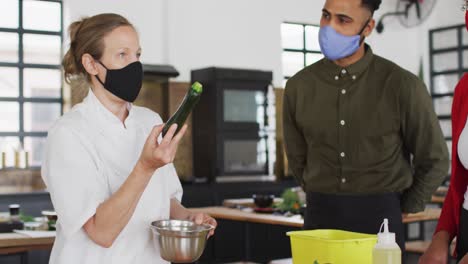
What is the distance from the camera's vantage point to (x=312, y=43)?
1155 cm

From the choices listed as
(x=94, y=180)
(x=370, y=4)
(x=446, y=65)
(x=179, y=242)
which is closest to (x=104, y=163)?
(x=94, y=180)

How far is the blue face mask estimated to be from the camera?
9.38 ft

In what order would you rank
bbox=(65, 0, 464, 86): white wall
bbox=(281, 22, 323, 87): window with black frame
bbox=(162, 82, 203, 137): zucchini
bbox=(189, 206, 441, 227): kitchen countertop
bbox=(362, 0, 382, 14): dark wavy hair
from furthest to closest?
bbox=(281, 22, 323, 87): window with black frame
bbox=(65, 0, 464, 86): white wall
bbox=(189, 206, 441, 227): kitchen countertop
bbox=(362, 0, 382, 14): dark wavy hair
bbox=(162, 82, 203, 137): zucchini

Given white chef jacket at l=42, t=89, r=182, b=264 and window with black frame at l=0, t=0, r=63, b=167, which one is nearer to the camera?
white chef jacket at l=42, t=89, r=182, b=264

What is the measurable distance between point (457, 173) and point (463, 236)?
197 millimetres

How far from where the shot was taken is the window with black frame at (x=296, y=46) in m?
11.2

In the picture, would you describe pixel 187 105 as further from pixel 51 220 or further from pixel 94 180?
pixel 51 220

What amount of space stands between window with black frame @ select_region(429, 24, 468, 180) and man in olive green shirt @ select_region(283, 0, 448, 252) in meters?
8.74

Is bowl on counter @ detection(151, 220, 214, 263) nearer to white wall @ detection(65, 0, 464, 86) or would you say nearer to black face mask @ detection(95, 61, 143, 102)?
black face mask @ detection(95, 61, 143, 102)

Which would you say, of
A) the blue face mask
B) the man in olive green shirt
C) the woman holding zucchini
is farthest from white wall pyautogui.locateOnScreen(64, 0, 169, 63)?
the woman holding zucchini

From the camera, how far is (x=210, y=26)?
1016 centimetres

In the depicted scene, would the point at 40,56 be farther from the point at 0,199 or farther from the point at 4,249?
the point at 4,249

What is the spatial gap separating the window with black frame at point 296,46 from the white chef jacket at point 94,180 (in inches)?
349

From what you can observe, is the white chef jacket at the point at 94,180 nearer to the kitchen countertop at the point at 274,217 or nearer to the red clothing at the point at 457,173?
the red clothing at the point at 457,173
